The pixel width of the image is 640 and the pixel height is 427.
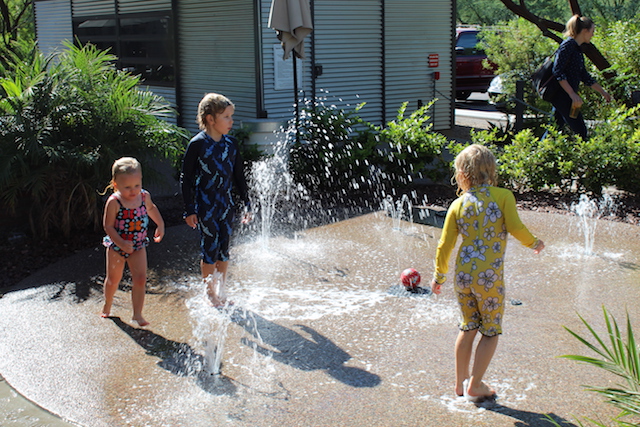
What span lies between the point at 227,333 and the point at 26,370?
1.23m

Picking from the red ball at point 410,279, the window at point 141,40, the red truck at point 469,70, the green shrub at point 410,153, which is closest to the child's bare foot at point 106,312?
the red ball at point 410,279

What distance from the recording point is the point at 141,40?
512 inches

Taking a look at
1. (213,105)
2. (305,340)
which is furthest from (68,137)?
(305,340)

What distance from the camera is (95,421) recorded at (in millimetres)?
3551

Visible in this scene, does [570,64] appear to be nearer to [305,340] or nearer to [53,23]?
[305,340]

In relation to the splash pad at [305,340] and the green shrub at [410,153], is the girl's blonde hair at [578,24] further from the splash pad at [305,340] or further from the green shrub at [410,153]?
the splash pad at [305,340]

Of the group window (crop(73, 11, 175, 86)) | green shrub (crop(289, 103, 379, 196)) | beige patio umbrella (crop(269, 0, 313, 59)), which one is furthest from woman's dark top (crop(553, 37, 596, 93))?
window (crop(73, 11, 175, 86))

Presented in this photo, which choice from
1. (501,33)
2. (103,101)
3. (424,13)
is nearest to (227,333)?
(103,101)

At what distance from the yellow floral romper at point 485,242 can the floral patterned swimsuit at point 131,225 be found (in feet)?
6.98

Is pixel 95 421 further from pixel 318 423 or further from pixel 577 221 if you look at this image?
pixel 577 221

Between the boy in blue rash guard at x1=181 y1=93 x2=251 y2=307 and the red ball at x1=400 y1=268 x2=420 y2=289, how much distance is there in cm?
137

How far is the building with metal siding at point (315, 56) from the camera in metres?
10.7

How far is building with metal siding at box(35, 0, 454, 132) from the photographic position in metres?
10.7

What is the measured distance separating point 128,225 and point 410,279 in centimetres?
211
